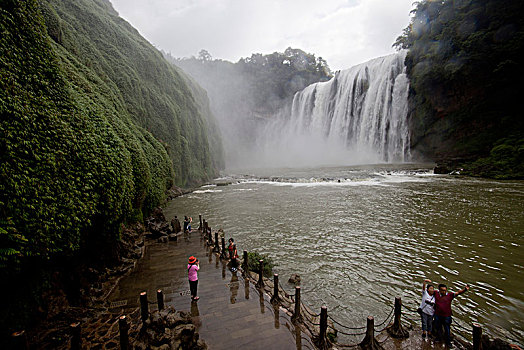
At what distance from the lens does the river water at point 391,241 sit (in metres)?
7.68

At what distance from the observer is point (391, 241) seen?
1210cm

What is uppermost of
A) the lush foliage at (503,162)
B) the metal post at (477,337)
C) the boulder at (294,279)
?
the lush foliage at (503,162)

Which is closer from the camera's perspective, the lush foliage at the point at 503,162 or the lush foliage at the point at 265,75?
the lush foliage at the point at 503,162

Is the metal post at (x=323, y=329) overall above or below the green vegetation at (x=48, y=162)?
below

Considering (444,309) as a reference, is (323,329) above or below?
below

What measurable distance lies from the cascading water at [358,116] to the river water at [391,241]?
1918 centimetres

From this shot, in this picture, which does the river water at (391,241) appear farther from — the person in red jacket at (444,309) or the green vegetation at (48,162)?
the green vegetation at (48,162)

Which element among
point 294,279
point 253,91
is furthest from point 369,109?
point 253,91

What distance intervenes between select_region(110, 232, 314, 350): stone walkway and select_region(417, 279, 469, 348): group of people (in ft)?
9.85

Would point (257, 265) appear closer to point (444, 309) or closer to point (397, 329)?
point (397, 329)

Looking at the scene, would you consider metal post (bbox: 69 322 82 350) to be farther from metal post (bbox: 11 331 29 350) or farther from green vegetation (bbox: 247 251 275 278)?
green vegetation (bbox: 247 251 275 278)

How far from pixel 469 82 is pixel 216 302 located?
135 feet

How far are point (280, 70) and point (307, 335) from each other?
89747 mm

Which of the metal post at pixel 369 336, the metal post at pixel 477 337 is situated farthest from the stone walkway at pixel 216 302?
the metal post at pixel 477 337
